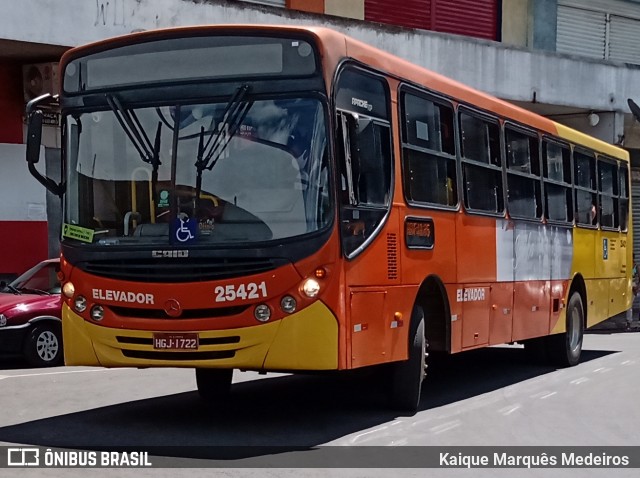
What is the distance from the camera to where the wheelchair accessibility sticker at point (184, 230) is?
355 inches

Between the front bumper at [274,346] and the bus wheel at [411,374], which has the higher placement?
the front bumper at [274,346]

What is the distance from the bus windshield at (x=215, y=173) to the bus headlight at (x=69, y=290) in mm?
427

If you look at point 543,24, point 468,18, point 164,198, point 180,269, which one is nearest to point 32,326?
point 164,198

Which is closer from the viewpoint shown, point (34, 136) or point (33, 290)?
point (34, 136)

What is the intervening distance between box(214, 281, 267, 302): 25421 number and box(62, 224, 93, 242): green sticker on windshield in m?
1.26

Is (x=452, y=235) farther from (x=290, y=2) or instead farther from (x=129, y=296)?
(x=290, y=2)

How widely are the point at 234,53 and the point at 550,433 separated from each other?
13.2ft

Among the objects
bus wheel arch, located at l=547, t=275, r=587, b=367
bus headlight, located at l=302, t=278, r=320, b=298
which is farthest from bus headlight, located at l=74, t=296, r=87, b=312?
bus wheel arch, located at l=547, t=275, r=587, b=367

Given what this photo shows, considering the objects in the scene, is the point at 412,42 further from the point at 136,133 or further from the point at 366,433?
the point at 366,433

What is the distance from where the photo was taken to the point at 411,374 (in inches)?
410

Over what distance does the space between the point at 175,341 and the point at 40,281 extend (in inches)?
313

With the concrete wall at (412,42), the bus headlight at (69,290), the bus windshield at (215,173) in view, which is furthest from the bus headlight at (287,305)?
the concrete wall at (412,42)

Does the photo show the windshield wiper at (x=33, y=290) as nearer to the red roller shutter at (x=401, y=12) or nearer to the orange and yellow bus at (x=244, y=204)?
the orange and yellow bus at (x=244, y=204)

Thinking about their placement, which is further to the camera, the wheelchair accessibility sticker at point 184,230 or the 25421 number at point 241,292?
the wheelchair accessibility sticker at point 184,230
